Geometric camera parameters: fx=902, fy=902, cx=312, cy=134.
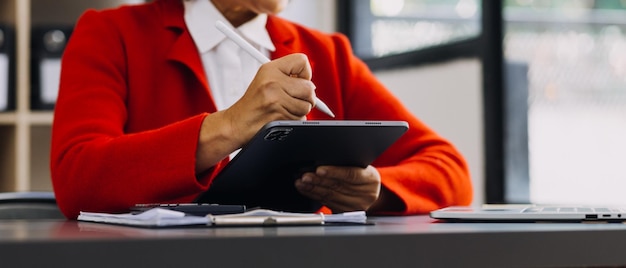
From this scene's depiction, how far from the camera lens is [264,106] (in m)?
1.04

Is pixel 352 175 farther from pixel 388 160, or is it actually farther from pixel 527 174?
pixel 527 174

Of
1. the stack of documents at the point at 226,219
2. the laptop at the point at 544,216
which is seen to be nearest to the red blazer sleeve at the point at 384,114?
the laptop at the point at 544,216

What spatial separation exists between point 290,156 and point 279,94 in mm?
85

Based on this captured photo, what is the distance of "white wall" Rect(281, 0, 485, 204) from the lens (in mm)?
2674

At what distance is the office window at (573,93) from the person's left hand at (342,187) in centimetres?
→ 133

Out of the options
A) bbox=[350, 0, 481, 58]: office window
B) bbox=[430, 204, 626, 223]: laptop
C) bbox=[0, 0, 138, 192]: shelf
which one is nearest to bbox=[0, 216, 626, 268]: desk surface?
bbox=[430, 204, 626, 223]: laptop

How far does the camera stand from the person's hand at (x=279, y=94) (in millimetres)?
1025

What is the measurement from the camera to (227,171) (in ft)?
3.46

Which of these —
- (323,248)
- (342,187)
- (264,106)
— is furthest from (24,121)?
(323,248)

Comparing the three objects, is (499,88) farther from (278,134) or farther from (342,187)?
(278,134)

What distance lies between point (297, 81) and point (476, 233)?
16.9 inches

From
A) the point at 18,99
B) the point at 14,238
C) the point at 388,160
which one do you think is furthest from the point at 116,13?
the point at 18,99

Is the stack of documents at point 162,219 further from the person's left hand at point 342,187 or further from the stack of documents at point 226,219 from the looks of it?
the person's left hand at point 342,187

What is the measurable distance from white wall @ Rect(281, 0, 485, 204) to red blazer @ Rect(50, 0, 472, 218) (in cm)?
104
